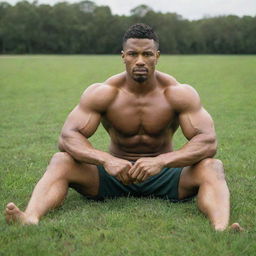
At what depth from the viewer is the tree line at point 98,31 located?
81.1 metres

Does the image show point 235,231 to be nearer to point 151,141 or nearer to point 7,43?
point 151,141

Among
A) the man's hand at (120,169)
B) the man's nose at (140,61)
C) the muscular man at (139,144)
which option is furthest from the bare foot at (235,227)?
the man's nose at (140,61)

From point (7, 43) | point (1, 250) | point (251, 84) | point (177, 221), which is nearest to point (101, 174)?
point (177, 221)

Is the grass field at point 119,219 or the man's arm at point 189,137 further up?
the man's arm at point 189,137

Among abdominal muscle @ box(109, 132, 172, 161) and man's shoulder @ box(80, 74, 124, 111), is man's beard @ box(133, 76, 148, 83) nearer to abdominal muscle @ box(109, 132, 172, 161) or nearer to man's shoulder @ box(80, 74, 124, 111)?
man's shoulder @ box(80, 74, 124, 111)

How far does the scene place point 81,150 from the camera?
14.2ft

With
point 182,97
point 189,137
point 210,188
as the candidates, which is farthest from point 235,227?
point 182,97

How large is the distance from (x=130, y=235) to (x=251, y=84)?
18.3m

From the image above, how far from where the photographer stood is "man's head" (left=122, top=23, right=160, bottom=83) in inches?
175

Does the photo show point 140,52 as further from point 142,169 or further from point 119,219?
point 119,219

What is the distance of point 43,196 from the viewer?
13.5ft

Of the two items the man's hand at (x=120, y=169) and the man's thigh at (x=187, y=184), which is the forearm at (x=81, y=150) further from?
the man's thigh at (x=187, y=184)

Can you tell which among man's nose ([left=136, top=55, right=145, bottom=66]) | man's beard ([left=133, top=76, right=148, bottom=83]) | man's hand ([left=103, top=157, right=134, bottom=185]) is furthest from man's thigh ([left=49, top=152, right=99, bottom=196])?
man's nose ([left=136, top=55, right=145, bottom=66])

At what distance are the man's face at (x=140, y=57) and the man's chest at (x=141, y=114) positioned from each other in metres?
0.23
